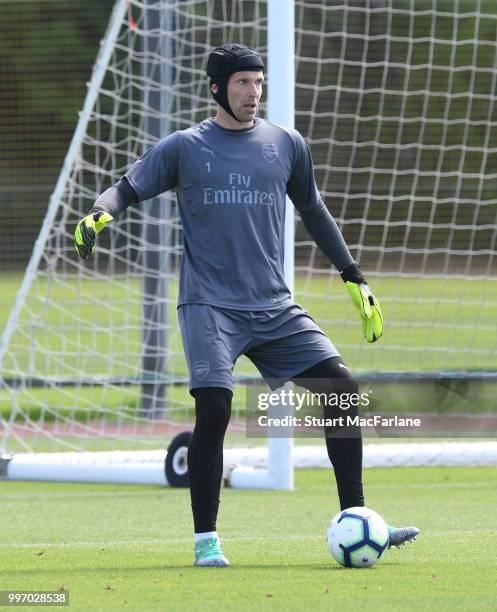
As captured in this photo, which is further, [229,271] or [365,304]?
[365,304]

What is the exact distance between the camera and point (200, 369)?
16.9ft

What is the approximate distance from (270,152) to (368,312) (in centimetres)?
77

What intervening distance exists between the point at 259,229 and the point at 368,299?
1.96ft

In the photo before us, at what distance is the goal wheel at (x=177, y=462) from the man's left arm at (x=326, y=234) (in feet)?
8.74

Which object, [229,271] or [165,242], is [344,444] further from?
[165,242]

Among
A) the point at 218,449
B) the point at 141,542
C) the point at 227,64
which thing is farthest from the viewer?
the point at 141,542

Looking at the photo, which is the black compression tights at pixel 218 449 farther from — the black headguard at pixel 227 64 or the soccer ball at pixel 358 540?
the black headguard at pixel 227 64

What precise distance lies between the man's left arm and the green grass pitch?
96 cm

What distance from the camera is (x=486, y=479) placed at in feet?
27.6

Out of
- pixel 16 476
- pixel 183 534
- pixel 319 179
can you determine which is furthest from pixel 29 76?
pixel 183 534

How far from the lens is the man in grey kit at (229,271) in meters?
5.20
